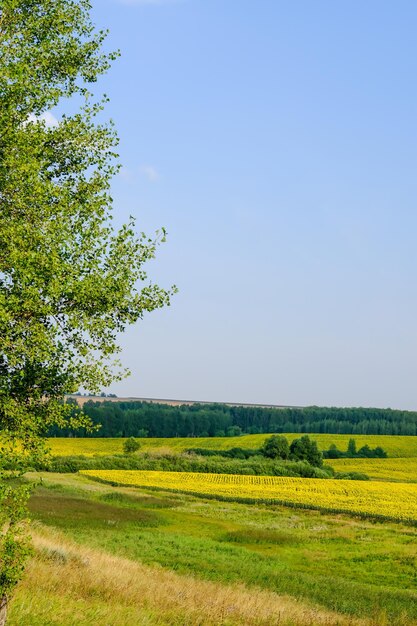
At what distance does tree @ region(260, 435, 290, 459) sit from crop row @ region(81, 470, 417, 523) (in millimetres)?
28064

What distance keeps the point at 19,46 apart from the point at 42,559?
48.9 feet

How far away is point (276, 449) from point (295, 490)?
45.5m

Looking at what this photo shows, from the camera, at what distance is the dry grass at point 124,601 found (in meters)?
15.7

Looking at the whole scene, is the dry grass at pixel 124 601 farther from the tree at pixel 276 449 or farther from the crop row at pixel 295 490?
the tree at pixel 276 449

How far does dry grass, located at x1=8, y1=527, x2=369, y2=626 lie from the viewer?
15.7 metres

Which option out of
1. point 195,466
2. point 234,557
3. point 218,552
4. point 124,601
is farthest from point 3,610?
point 195,466

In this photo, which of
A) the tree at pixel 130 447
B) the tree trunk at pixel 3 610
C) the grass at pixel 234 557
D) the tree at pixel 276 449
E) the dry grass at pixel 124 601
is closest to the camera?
the tree trunk at pixel 3 610

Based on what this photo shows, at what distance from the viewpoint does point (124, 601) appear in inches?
736

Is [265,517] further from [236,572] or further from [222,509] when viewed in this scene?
[236,572]

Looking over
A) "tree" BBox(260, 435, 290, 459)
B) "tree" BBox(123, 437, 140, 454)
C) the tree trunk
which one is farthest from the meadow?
"tree" BBox(123, 437, 140, 454)

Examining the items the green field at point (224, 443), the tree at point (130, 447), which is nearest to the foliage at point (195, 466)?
the tree at point (130, 447)

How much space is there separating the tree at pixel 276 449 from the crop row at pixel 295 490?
28064 millimetres

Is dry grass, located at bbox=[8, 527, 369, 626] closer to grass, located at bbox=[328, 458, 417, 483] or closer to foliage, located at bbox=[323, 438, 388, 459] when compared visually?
grass, located at bbox=[328, 458, 417, 483]

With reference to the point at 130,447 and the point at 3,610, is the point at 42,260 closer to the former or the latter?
the point at 3,610
